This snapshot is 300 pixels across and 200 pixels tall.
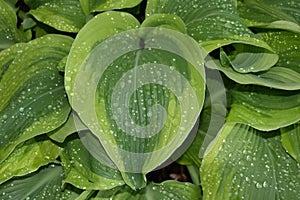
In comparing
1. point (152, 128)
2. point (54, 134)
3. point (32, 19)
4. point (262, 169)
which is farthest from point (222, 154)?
point (32, 19)

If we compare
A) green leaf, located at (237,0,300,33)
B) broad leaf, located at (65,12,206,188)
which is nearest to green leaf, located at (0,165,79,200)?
broad leaf, located at (65,12,206,188)

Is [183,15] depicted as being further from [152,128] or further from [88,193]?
[88,193]

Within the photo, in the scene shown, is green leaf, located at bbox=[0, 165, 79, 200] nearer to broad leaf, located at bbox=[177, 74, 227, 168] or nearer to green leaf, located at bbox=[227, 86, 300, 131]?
broad leaf, located at bbox=[177, 74, 227, 168]

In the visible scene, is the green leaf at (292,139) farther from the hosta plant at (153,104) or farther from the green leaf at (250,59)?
the green leaf at (250,59)

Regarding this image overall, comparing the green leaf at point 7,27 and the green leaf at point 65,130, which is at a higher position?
the green leaf at point 7,27

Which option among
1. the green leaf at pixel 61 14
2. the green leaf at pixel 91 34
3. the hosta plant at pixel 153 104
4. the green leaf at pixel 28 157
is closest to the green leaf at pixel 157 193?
the hosta plant at pixel 153 104

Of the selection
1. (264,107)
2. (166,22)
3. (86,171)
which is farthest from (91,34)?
(264,107)
